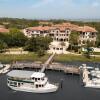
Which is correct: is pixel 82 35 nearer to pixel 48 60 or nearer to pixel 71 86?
pixel 48 60

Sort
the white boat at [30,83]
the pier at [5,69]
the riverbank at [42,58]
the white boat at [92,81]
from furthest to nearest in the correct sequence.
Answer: the riverbank at [42,58], the pier at [5,69], the white boat at [92,81], the white boat at [30,83]

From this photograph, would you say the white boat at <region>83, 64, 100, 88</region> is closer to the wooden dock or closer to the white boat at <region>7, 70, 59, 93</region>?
the wooden dock

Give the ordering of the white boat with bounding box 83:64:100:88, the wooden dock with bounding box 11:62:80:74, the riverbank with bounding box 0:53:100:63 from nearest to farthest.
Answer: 1. the white boat with bounding box 83:64:100:88
2. the wooden dock with bounding box 11:62:80:74
3. the riverbank with bounding box 0:53:100:63

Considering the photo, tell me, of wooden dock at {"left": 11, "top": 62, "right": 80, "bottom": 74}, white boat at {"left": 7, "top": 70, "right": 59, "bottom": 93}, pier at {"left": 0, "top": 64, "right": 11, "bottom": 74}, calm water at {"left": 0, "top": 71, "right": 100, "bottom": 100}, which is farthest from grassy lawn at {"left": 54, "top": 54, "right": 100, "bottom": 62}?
white boat at {"left": 7, "top": 70, "right": 59, "bottom": 93}

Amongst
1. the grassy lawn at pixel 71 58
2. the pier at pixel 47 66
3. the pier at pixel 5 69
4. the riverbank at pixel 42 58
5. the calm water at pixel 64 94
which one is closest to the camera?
the calm water at pixel 64 94

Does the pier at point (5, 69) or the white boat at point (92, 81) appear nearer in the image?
the white boat at point (92, 81)

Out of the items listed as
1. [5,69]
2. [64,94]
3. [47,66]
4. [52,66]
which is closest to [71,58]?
[52,66]

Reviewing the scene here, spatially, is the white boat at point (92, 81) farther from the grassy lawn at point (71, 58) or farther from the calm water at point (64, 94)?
the grassy lawn at point (71, 58)

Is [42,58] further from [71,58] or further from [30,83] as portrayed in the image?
[30,83]

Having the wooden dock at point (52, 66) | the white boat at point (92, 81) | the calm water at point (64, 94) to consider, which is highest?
the wooden dock at point (52, 66)

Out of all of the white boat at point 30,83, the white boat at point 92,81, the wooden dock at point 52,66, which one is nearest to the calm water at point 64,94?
the white boat at point 30,83
